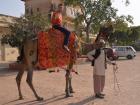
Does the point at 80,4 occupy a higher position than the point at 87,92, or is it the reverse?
the point at 80,4

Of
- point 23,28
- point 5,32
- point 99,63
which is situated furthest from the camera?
point 5,32

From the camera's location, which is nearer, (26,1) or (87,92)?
(87,92)

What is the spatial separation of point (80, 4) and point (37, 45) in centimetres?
3004

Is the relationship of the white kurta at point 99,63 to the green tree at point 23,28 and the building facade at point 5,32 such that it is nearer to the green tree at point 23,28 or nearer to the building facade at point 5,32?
the green tree at point 23,28

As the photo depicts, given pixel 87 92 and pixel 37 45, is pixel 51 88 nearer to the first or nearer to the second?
pixel 87 92

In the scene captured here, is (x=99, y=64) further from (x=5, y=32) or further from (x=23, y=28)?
(x=5, y=32)

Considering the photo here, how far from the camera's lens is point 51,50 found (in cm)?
1045

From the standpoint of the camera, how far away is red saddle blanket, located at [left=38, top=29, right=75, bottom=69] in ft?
33.9

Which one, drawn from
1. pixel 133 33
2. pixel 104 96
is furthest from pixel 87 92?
pixel 133 33

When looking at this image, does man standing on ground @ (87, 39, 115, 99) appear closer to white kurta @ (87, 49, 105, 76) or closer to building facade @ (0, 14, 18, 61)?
white kurta @ (87, 49, 105, 76)

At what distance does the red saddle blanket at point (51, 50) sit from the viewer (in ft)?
33.9

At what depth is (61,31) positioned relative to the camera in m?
10.5

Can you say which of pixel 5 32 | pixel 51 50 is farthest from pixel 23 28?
pixel 51 50

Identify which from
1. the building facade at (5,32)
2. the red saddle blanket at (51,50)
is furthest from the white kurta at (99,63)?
the building facade at (5,32)
